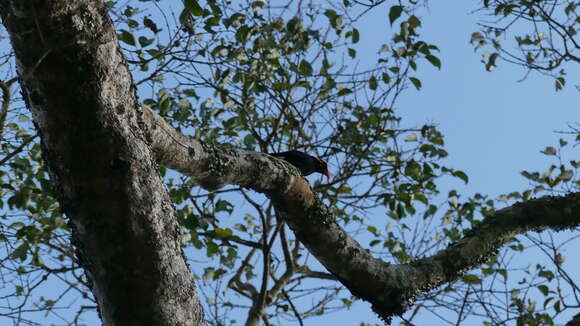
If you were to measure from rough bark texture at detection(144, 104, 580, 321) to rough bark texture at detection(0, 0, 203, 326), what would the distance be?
82 centimetres

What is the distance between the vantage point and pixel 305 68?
4.90 m

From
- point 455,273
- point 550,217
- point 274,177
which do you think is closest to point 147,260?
point 274,177

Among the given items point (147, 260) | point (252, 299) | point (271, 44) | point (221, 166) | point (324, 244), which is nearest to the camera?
point (147, 260)

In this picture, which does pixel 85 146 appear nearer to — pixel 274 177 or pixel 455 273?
pixel 274 177

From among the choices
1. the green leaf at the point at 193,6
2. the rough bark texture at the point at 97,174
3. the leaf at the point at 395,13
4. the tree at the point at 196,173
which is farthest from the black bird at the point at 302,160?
the rough bark texture at the point at 97,174

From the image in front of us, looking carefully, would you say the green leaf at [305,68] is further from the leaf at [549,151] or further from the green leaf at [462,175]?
the leaf at [549,151]

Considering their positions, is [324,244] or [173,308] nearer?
[173,308]

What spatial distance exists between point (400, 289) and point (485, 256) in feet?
2.27

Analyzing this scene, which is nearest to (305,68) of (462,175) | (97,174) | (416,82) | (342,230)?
(416,82)

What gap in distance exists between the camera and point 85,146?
1873mm

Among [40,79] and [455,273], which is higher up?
[455,273]

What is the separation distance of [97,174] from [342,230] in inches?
68.0

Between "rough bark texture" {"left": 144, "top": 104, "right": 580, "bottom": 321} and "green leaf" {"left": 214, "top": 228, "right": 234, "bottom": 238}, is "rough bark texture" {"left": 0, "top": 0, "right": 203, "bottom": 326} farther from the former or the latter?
"green leaf" {"left": 214, "top": 228, "right": 234, "bottom": 238}

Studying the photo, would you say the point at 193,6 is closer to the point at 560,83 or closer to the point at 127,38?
the point at 127,38
